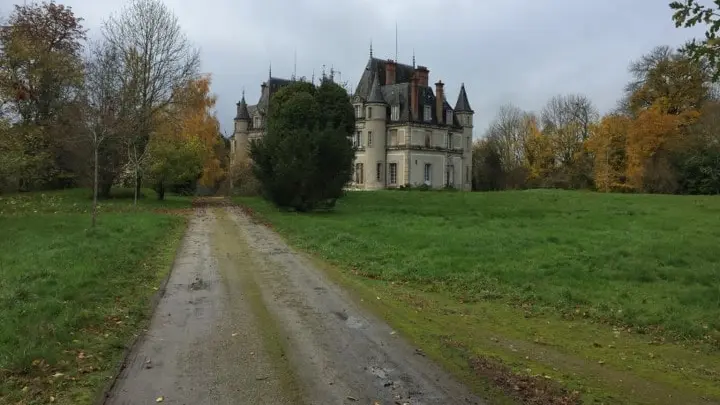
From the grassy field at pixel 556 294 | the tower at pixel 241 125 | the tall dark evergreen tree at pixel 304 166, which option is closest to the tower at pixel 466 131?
the tower at pixel 241 125

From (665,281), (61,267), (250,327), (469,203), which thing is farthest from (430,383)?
(469,203)

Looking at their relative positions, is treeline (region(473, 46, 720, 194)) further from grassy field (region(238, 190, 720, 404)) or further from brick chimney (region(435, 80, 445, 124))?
grassy field (region(238, 190, 720, 404))

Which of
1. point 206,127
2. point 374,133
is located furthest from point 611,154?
point 206,127

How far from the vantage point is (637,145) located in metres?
54.1

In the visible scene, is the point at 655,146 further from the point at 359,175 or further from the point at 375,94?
the point at 359,175

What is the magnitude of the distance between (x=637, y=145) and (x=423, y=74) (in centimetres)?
2664

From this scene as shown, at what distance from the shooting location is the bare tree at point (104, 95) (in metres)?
26.4

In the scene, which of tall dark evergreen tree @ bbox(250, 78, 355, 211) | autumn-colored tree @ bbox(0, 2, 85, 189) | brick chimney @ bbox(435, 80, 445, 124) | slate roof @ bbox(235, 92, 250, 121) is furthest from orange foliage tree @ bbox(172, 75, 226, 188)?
brick chimney @ bbox(435, 80, 445, 124)

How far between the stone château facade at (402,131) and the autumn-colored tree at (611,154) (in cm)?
1693

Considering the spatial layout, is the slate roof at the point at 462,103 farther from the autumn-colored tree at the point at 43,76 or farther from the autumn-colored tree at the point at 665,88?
the autumn-colored tree at the point at 43,76

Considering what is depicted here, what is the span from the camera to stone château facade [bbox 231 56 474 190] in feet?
216

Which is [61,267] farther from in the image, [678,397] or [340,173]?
[340,173]

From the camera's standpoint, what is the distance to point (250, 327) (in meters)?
8.13

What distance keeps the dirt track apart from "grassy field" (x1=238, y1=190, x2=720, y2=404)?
23.7 inches
